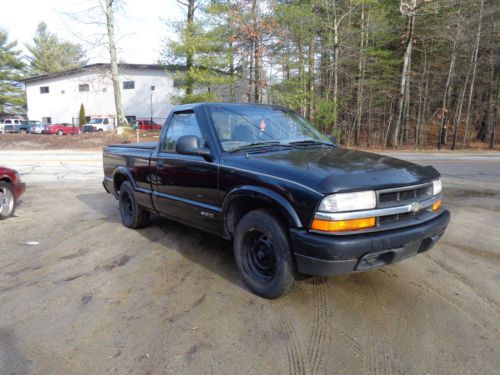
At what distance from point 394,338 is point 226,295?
4.85ft

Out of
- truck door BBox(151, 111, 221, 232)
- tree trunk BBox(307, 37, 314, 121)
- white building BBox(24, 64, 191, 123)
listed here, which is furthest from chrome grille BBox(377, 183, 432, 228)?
white building BBox(24, 64, 191, 123)

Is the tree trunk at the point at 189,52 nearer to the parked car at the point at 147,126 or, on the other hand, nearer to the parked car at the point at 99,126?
the parked car at the point at 147,126

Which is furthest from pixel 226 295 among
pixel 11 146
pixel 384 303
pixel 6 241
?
pixel 11 146

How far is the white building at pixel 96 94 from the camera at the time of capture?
140 ft

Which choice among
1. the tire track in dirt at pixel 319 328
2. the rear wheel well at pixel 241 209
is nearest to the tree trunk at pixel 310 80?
the rear wheel well at pixel 241 209

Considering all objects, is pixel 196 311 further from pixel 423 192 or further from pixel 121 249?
pixel 423 192

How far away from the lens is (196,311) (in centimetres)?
312

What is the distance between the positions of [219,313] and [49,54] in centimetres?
7406

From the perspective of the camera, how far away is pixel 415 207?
3.06 meters

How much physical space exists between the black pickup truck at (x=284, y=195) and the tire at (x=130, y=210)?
0.66 m

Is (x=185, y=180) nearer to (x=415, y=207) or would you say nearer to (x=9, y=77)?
(x=415, y=207)

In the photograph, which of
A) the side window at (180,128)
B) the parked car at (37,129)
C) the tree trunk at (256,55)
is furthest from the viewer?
the parked car at (37,129)

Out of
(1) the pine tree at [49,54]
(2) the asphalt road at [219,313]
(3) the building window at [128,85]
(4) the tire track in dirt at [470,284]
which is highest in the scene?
(1) the pine tree at [49,54]

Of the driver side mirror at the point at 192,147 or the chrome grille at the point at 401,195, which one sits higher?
the driver side mirror at the point at 192,147
